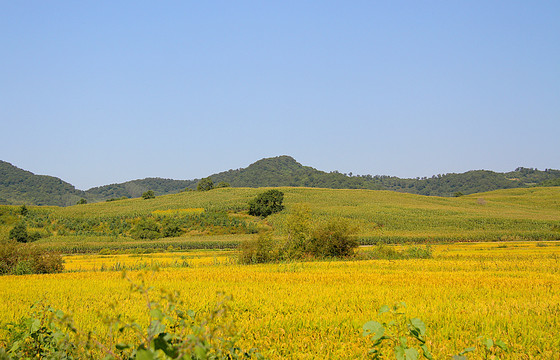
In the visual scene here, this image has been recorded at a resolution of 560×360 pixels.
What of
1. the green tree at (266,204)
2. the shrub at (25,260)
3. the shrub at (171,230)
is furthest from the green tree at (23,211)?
the shrub at (25,260)

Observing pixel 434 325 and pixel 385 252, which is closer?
pixel 434 325

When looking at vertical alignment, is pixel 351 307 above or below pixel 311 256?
above

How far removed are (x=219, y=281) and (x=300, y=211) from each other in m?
16.3

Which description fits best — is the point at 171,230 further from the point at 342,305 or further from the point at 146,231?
the point at 342,305

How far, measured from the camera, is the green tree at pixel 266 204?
295 feet

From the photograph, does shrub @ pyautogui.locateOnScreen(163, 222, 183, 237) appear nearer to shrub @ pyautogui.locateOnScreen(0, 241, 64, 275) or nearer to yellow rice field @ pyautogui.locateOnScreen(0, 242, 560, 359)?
shrub @ pyautogui.locateOnScreen(0, 241, 64, 275)

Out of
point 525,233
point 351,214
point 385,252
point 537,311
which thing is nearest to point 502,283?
point 537,311

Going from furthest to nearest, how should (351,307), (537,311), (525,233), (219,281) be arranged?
(525,233) < (219,281) < (351,307) < (537,311)

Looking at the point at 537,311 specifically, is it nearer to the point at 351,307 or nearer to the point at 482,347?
the point at 482,347

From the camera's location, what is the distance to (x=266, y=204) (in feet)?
299

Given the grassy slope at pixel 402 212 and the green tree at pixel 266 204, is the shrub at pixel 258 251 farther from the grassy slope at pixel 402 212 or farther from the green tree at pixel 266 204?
the green tree at pixel 266 204

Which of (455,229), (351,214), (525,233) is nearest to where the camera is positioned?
(525,233)

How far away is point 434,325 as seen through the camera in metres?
8.95

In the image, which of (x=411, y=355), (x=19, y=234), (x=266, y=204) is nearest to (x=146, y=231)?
(x=19, y=234)
